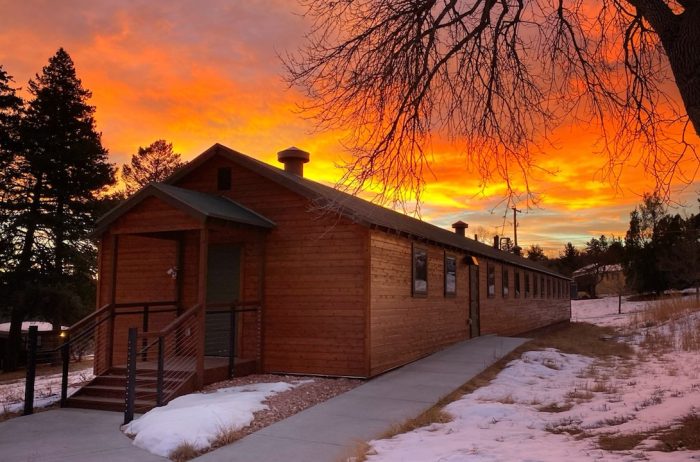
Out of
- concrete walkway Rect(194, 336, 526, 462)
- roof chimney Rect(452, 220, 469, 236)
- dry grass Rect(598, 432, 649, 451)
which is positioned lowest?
concrete walkway Rect(194, 336, 526, 462)

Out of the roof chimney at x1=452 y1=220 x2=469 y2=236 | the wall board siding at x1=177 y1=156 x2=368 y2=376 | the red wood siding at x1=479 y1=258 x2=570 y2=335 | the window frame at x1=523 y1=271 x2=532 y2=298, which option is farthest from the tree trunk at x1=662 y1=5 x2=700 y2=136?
the roof chimney at x1=452 y1=220 x2=469 y2=236

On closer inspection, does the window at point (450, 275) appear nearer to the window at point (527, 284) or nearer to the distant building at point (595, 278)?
the window at point (527, 284)

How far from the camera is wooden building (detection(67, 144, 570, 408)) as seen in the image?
9922 mm

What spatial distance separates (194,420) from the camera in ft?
22.2

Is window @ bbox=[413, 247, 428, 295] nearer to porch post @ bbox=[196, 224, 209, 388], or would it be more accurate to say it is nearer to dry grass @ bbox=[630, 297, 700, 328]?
porch post @ bbox=[196, 224, 209, 388]

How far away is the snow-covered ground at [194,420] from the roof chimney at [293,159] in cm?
787

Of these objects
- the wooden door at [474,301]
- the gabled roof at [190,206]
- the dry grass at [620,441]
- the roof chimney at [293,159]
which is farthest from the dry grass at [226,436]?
the wooden door at [474,301]

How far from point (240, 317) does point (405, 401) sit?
13.5ft

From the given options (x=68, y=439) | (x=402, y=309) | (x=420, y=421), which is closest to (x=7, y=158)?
(x=402, y=309)

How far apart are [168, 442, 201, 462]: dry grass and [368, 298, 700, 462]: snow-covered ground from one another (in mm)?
1939

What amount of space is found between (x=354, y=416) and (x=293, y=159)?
29.3 feet

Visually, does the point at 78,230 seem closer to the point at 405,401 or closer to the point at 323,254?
the point at 323,254

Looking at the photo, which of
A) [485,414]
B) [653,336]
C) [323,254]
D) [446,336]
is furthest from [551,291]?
[485,414]

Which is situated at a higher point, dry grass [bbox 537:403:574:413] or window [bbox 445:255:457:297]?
window [bbox 445:255:457:297]
